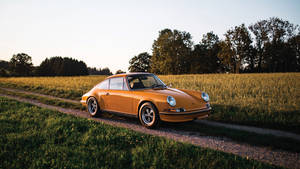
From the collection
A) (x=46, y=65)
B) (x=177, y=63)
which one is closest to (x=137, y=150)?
(x=177, y=63)

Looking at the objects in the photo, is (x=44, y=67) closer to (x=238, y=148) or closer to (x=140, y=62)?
(x=140, y=62)

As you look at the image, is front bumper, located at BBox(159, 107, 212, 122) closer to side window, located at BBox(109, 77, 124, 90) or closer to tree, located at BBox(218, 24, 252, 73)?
side window, located at BBox(109, 77, 124, 90)

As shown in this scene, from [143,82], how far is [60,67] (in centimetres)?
7225

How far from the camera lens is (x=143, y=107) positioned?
559cm

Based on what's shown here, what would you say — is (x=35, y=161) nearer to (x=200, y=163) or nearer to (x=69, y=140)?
(x=69, y=140)

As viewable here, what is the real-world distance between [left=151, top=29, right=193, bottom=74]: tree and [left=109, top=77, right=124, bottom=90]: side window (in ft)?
132

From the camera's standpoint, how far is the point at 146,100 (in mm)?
5500

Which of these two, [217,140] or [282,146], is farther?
[217,140]

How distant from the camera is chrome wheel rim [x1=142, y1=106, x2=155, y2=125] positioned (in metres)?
5.55

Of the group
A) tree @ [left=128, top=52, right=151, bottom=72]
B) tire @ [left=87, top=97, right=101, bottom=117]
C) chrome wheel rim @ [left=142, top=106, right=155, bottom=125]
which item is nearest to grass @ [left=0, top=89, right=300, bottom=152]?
chrome wheel rim @ [left=142, top=106, right=155, bottom=125]

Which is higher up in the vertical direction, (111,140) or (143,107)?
(143,107)

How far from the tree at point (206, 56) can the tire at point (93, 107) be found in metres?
44.0

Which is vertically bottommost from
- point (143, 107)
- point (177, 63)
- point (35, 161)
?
point (35, 161)

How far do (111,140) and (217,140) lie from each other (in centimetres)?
237
